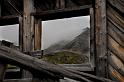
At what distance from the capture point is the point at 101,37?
18.0 feet

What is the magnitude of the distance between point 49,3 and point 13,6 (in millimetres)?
832

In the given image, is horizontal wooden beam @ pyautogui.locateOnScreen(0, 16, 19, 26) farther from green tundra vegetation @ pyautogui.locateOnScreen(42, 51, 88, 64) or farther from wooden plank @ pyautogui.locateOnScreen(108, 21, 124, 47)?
wooden plank @ pyautogui.locateOnScreen(108, 21, 124, 47)

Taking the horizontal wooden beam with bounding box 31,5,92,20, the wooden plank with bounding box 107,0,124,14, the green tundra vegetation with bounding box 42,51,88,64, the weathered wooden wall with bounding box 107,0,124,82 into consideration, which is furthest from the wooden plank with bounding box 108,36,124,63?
the green tundra vegetation with bounding box 42,51,88,64

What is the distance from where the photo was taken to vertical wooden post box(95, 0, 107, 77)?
5398 mm

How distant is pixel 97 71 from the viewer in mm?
5426

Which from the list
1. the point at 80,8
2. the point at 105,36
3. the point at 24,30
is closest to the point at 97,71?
the point at 105,36

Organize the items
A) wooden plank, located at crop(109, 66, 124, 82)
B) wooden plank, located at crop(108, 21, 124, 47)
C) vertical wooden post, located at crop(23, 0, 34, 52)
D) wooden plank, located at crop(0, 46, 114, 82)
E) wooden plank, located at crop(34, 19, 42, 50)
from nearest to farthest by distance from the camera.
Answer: wooden plank, located at crop(0, 46, 114, 82)
wooden plank, located at crop(109, 66, 124, 82)
wooden plank, located at crop(108, 21, 124, 47)
vertical wooden post, located at crop(23, 0, 34, 52)
wooden plank, located at crop(34, 19, 42, 50)

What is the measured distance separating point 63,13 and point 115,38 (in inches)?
49.0

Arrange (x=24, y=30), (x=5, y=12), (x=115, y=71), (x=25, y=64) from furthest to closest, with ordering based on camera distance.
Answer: (x=5, y=12) → (x=24, y=30) → (x=115, y=71) → (x=25, y=64)

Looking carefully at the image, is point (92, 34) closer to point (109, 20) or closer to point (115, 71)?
point (109, 20)

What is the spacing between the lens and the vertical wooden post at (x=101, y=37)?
17.7ft

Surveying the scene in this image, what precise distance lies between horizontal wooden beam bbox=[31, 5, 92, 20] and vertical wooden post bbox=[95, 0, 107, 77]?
0.85ft

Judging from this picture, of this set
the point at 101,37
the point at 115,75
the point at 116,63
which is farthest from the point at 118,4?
the point at 115,75

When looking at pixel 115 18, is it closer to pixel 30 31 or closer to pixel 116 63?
pixel 116 63
